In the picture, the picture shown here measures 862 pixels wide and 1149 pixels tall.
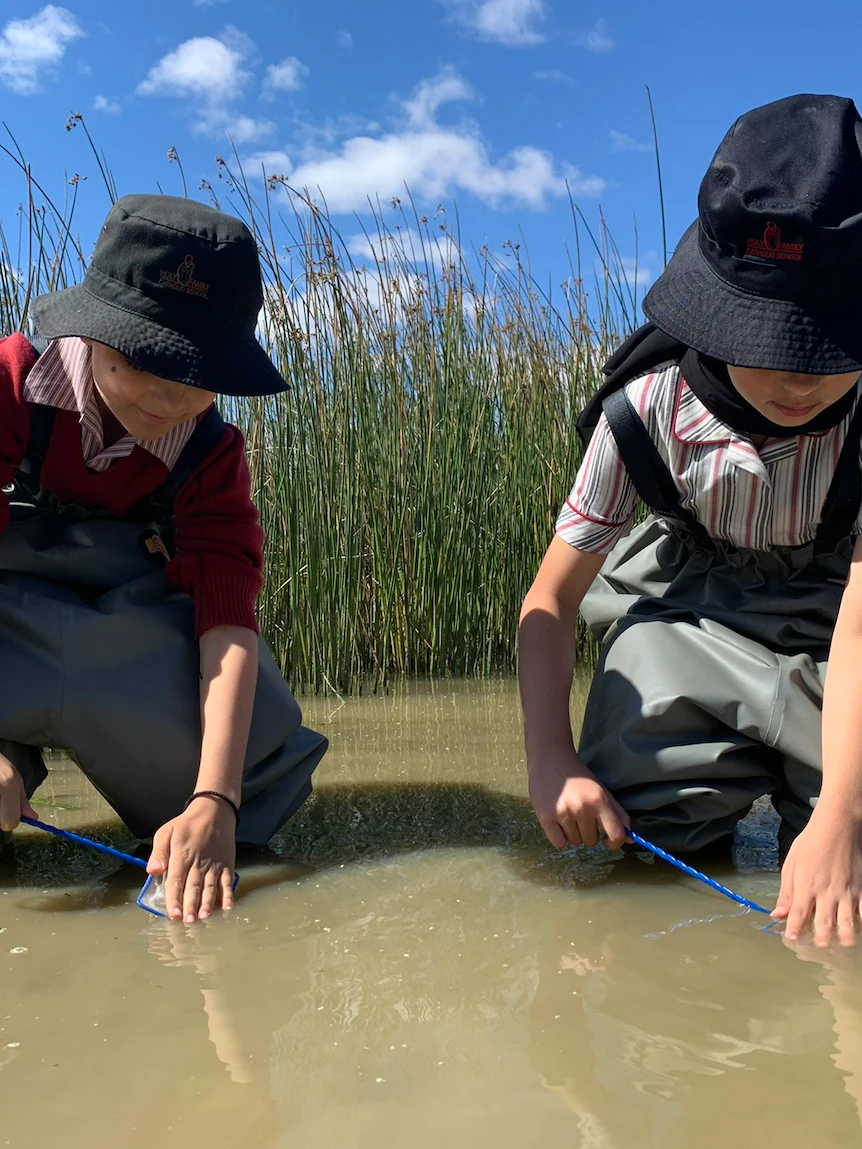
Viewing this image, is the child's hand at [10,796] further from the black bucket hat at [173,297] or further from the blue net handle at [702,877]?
the blue net handle at [702,877]

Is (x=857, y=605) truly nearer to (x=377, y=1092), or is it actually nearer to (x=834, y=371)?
(x=834, y=371)

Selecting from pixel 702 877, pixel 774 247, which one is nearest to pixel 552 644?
pixel 702 877

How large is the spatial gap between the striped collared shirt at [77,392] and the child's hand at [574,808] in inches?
25.3

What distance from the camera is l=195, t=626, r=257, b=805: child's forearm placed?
4.34ft

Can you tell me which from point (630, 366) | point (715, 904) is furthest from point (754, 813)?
point (630, 366)

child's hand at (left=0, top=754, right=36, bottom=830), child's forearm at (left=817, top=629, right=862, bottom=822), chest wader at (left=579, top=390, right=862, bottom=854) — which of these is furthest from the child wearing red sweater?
child's forearm at (left=817, top=629, right=862, bottom=822)

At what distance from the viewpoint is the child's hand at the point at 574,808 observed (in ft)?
4.21

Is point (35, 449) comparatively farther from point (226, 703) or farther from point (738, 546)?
point (738, 546)

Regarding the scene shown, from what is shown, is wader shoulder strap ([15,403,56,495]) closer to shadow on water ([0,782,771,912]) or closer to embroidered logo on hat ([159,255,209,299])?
embroidered logo on hat ([159,255,209,299])

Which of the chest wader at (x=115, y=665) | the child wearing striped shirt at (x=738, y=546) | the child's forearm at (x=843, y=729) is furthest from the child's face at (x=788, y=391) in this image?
the chest wader at (x=115, y=665)

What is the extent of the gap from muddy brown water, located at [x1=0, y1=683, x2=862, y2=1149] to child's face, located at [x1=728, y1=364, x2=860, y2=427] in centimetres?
54

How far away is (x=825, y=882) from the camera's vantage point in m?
1.09

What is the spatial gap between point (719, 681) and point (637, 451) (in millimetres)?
309

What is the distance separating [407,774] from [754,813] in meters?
0.58
